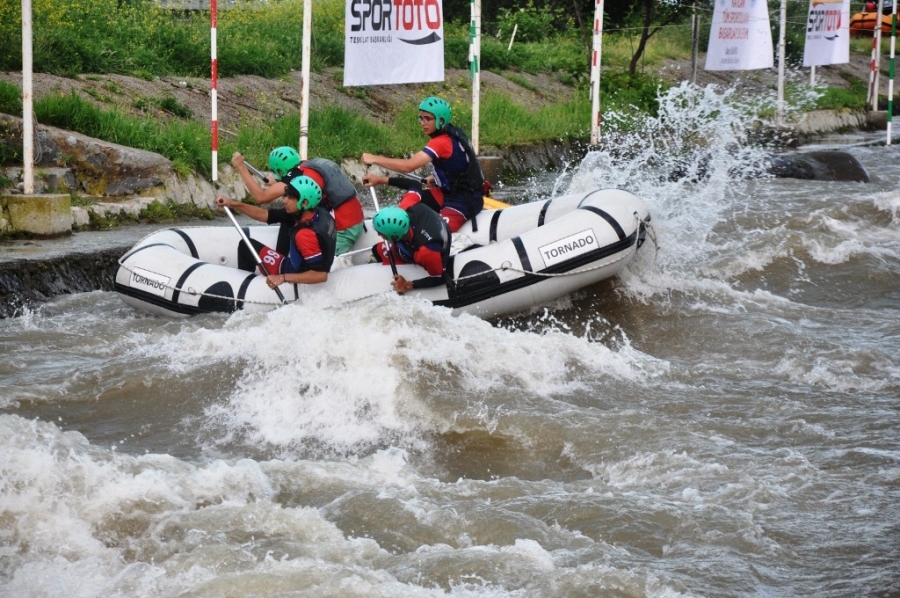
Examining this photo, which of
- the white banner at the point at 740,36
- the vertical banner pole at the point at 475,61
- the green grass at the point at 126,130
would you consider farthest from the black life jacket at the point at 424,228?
the white banner at the point at 740,36

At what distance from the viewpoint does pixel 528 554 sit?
5.11 metres

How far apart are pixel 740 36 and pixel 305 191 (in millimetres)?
13557

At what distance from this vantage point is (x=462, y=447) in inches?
267

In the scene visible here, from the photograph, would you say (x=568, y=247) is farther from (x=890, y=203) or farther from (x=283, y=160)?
(x=890, y=203)

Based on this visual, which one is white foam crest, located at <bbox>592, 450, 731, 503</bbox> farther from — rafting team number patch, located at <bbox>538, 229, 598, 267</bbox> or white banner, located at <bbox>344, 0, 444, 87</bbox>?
white banner, located at <bbox>344, 0, 444, 87</bbox>

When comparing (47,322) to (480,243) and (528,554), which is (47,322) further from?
(528,554)

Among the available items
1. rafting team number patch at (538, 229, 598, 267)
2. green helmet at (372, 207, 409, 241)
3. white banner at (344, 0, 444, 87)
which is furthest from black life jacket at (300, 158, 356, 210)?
white banner at (344, 0, 444, 87)

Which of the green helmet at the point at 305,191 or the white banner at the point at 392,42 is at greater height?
the white banner at the point at 392,42

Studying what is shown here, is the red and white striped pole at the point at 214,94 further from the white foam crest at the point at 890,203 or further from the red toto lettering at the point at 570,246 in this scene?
the white foam crest at the point at 890,203

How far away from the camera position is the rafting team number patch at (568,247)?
916 cm

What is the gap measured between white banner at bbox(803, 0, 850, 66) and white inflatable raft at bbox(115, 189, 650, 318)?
1520 centimetres

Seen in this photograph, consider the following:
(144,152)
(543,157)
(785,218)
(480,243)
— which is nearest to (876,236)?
(785,218)

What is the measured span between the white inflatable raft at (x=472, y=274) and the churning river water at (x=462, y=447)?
0.85 ft

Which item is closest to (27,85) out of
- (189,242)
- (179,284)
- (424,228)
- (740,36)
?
(189,242)
